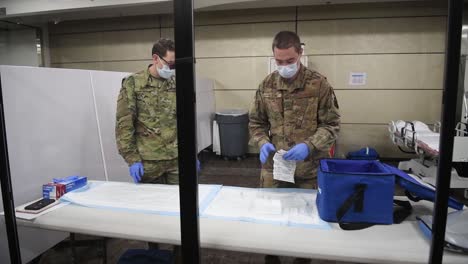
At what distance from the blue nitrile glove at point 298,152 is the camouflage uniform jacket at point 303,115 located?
6 centimetres

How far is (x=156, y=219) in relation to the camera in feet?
4.04

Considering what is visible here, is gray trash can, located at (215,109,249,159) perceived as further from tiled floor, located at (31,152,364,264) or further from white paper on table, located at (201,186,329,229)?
white paper on table, located at (201,186,329,229)

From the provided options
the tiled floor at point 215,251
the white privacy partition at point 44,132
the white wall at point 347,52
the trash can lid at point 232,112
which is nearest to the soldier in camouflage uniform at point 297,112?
the white wall at point 347,52

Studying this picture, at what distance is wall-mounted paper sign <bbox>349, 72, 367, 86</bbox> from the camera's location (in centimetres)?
197

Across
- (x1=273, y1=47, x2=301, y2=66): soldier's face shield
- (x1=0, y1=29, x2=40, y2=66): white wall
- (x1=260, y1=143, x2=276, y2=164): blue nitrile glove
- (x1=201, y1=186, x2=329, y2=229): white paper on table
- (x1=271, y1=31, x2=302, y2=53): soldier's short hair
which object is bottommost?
(x1=201, y1=186, x2=329, y2=229): white paper on table

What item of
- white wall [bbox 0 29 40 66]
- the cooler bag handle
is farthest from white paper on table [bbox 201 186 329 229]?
white wall [bbox 0 29 40 66]

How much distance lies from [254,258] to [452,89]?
1.66m

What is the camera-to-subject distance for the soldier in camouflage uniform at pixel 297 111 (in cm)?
158

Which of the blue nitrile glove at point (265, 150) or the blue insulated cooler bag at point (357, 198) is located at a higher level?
the blue nitrile glove at point (265, 150)

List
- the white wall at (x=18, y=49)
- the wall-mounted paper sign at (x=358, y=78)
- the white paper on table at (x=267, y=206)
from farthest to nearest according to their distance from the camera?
the white wall at (x=18, y=49) < the wall-mounted paper sign at (x=358, y=78) < the white paper on table at (x=267, y=206)

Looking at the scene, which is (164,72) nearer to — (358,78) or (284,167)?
(284,167)

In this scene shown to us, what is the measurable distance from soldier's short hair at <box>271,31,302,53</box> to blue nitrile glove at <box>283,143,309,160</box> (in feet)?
1.76

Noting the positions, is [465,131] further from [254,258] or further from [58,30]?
[58,30]

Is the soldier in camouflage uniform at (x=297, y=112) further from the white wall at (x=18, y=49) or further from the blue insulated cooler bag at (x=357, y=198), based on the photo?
the white wall at (x=18, y=49)
